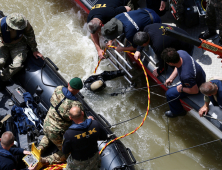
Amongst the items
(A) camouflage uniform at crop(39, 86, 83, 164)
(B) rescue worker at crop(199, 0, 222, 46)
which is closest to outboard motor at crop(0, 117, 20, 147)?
(A) camouflage uniform at crop(39, 86, 83, 164)

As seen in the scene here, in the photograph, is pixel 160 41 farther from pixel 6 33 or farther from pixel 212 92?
pixel 6 33

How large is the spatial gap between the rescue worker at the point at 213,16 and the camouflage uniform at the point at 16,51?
2.86 meters

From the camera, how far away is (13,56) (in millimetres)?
4262

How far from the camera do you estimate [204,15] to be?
4562 mm

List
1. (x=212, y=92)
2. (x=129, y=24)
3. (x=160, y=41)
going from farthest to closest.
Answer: (x=129, y=24) < (x=160, y=41) < (x=212, y=92)

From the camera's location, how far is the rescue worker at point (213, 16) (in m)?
4.01

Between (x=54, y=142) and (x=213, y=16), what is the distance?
3082 mm

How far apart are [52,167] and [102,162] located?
646 mm

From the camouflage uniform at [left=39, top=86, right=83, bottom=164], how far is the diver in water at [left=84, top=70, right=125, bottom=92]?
1.29 metres

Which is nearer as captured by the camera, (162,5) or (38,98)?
(38,98)

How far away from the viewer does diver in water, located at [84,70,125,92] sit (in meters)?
4.55

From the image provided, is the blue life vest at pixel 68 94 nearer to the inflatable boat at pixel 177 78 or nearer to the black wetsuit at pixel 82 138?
the black wetsuit at pixel 82 138

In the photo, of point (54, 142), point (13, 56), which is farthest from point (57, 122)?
point (13, 56)

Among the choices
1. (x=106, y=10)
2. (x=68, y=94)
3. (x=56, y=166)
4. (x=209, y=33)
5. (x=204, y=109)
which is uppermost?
(x=106, y=10)
